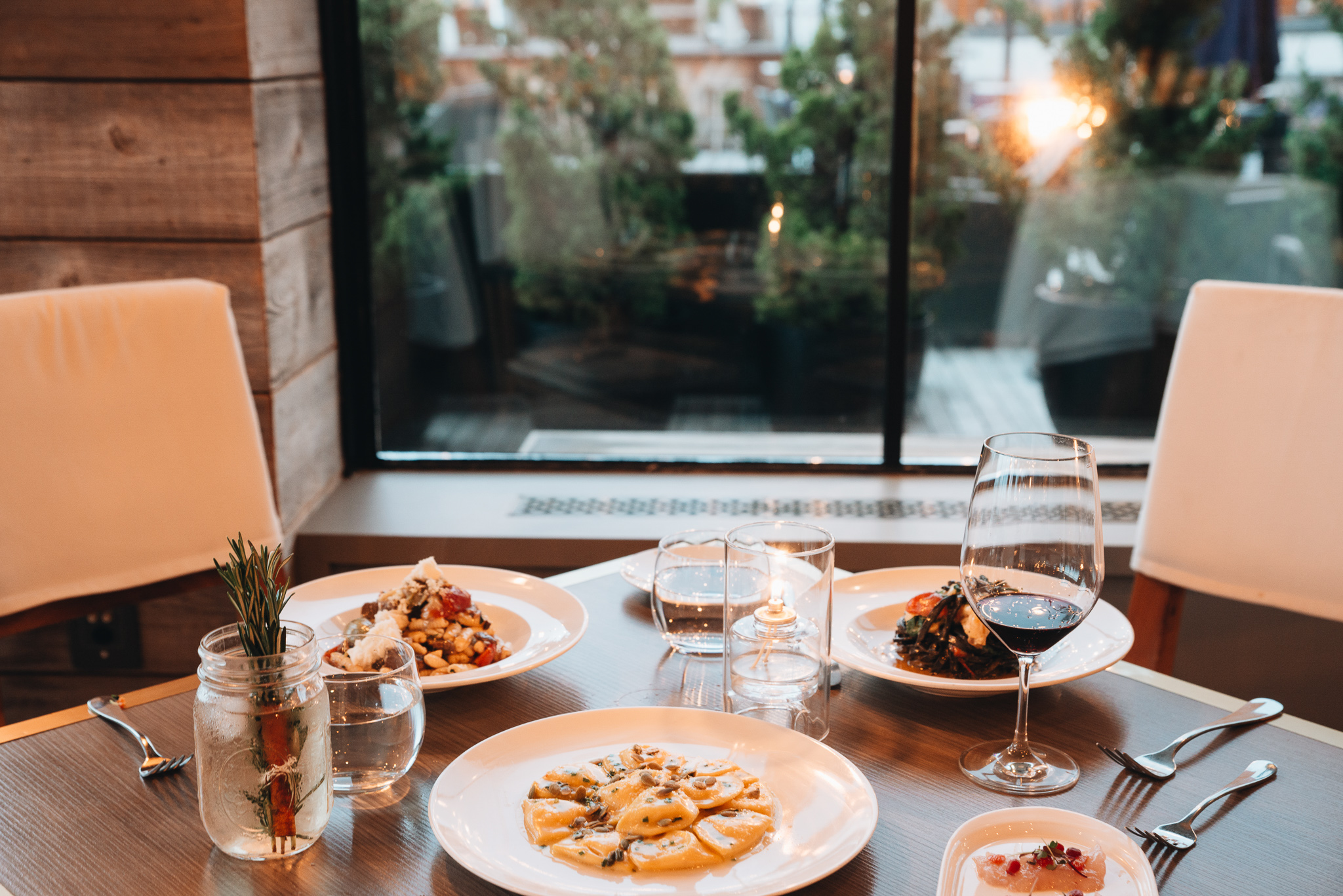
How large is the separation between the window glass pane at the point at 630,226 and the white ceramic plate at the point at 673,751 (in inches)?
67.4

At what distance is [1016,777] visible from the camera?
0.94m

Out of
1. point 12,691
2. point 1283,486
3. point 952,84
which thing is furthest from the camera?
point 952,84

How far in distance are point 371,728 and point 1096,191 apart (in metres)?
2.17

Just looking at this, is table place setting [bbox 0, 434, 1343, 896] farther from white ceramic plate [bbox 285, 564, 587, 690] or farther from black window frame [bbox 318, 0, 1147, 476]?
black window frame [bbox 318, 0, 1147, 476]

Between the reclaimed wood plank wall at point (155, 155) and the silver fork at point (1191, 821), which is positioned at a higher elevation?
the reclaimed wood plank wall at point (155, 155)

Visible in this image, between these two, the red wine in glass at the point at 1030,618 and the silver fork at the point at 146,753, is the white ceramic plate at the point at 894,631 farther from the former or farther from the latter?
the silver fork at the point at 146,753

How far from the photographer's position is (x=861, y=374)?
8.72 feet

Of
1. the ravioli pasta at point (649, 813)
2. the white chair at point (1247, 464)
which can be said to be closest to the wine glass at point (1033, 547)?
the ravioli pasta at point (649, 813)

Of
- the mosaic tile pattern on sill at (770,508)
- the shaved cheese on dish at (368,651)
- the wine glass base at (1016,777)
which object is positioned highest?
the shaved cheese on dish at (368,651)

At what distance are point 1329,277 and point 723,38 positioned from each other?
143cm

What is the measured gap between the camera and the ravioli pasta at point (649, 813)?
0.80 m

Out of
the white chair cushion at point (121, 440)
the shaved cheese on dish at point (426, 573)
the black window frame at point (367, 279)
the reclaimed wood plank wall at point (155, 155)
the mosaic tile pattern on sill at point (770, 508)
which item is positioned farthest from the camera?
the black window frame at point (367, 279)

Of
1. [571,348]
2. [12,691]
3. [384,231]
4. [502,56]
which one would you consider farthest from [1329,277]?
[12,691]

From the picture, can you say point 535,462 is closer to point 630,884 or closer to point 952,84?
point 952,84
